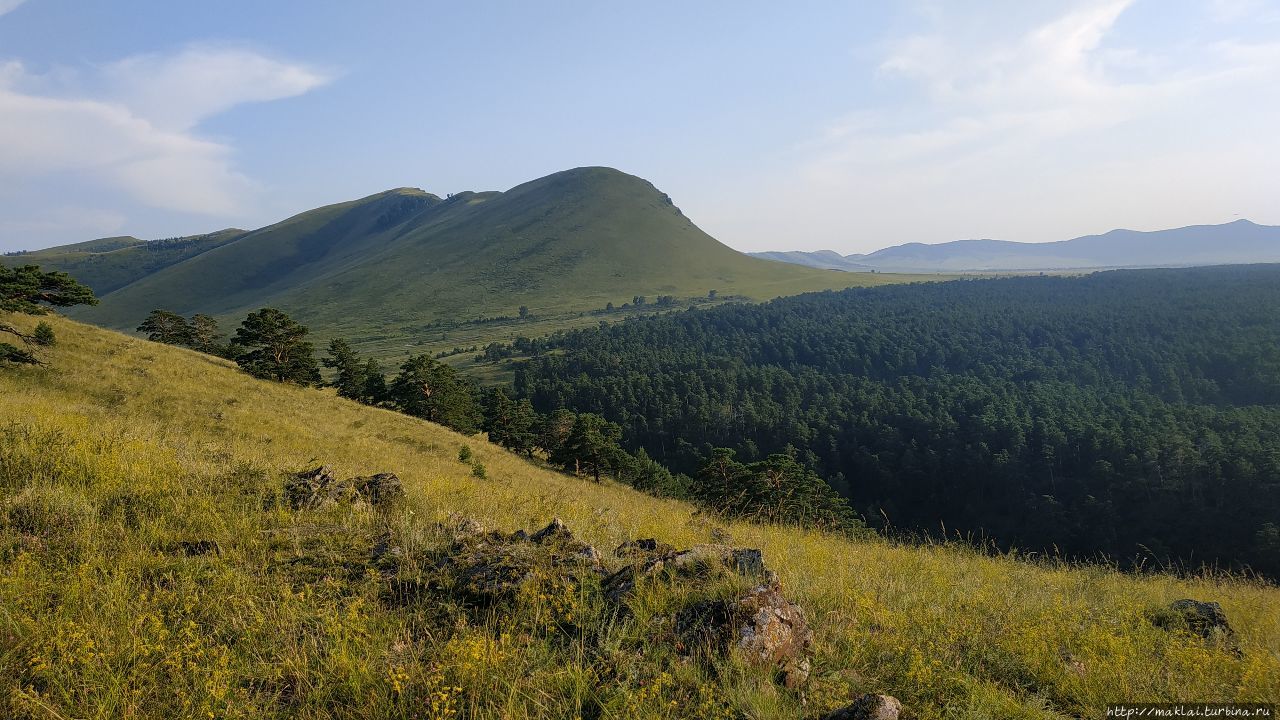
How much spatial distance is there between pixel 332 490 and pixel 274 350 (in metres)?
34.1

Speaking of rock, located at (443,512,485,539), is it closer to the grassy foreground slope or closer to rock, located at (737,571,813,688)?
the grassy foreground slope

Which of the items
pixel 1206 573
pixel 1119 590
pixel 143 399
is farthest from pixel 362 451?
pixel 1206 573

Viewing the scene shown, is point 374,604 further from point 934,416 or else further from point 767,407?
point 934,416

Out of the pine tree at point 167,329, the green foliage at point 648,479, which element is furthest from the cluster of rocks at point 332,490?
the pine tree at point 167,329

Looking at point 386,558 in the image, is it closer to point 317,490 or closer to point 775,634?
point 317,490

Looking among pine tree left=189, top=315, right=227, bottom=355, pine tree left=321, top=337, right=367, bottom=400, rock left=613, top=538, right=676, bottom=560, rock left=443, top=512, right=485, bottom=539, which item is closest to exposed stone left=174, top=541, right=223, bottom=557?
rock left=443, top=512, right=485, bottom=539

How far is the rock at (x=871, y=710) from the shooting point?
3.21m

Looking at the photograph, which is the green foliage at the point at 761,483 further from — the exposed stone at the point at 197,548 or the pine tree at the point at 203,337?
the pine tree at the point at 203,337

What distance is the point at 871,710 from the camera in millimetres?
3248

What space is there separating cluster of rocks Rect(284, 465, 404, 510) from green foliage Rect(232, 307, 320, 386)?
32.1 metres

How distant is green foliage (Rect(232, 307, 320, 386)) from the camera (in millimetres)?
33344

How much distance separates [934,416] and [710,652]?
110101mm

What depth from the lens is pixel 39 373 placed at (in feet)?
67.2

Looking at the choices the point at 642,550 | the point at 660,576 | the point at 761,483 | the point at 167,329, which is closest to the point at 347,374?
the point at 167,329
